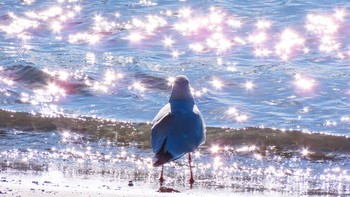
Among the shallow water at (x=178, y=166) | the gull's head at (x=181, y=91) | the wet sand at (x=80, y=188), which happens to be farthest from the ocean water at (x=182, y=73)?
the gull's head at (x=181, y=91)

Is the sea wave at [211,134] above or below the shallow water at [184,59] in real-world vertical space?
below

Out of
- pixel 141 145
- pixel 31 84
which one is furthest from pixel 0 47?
pixel 141 145

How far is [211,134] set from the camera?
8617 mm

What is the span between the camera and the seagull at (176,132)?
662 centimetres

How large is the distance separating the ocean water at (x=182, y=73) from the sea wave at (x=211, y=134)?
41 mm

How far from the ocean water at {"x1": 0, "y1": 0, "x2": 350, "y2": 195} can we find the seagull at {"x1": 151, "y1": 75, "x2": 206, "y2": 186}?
299mm

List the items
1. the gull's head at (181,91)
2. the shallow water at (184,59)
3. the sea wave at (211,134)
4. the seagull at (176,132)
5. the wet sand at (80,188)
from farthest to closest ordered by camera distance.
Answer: the shallow water at (184,59) → the sea wave at (211,134) → the gull's head at (181,91) → the seagull at (176,132) → the wet sand at (80,188)

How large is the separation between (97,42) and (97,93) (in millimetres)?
2763

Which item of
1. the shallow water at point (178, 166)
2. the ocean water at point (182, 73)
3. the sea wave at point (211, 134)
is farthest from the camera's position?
the sea wave at point (211, 134)

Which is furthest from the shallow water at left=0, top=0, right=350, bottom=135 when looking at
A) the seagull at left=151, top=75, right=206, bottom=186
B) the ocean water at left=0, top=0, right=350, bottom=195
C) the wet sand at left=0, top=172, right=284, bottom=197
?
the wet sand at left=0, top=172, right=284, bottom=197

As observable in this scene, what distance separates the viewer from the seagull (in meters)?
6.62

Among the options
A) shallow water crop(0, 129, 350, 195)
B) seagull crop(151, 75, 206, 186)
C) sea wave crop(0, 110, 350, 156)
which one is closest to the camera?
seagull crop(151, 75, 206, 186)

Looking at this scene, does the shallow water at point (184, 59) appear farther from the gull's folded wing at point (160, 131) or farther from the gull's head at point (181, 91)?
the gull's folded wing at point (160, 131)

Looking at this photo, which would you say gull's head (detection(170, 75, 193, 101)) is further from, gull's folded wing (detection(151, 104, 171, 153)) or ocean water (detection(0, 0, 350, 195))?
ocean water (detection(0, 0, 350, 195))
